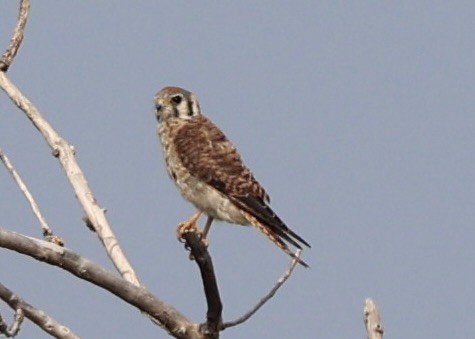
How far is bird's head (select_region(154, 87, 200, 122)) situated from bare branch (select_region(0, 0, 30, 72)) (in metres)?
1.38

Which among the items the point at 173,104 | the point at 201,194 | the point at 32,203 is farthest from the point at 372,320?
the point at 173,104

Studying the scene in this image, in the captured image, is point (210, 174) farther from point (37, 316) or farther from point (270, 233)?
point (37, 316)

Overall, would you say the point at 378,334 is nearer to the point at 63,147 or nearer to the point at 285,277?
the point at 285,277

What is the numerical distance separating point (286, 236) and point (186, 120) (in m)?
1.38

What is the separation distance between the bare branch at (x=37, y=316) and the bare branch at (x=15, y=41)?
2065 mm

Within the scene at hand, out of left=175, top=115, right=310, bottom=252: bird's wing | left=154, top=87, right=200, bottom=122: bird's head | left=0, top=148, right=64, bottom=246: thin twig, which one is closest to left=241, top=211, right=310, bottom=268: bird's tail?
left=175, top=115, right=310, bottom=252: bird's wing

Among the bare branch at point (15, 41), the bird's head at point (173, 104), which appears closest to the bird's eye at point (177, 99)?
the bird's head at point (173, 104)

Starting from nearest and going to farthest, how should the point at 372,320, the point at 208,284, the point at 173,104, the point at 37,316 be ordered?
the point at 372,320
the point at 37,316
the point at 208,284
the point at 173,104

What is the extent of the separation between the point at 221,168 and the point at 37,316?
2753 mm

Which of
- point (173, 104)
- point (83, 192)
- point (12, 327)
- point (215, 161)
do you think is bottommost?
point (12, 327)

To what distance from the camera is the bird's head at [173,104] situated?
21.7 ft

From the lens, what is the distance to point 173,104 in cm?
663

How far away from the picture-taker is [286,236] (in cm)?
546

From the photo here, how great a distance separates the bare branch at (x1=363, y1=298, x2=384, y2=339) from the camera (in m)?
3.24
